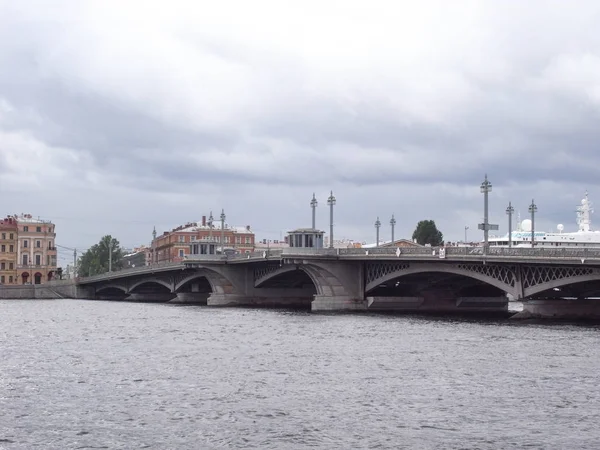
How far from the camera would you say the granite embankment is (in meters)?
143

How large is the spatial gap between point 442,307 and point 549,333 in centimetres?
3361

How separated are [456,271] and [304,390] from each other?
132 feet

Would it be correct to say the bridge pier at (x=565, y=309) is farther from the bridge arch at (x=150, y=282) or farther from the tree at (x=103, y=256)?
the tree at (x=103, y=256)

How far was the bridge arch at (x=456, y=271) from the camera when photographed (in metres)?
69.4

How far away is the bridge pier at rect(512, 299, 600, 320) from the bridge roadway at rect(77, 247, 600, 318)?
2.8 inches

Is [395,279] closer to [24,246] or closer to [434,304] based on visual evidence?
[434,304]

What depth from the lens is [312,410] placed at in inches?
1204

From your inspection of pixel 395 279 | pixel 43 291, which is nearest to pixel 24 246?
pixel 43 291

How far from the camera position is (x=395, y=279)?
284ft

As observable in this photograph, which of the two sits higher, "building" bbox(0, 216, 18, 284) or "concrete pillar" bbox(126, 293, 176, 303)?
"building" bbox(0, 216, 18, 284)

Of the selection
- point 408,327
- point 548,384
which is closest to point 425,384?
point 548,384

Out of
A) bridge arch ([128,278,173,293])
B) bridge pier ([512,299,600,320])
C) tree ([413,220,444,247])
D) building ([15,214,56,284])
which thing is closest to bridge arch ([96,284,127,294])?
bridge arch ([128,278,173,293])

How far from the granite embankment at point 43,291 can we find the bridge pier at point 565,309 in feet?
300

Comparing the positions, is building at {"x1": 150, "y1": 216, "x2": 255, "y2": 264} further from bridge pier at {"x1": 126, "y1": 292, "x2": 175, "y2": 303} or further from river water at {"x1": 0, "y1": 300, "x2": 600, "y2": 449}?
river water at {"x1": 0, "y1": 300, "x2": 600, "y2": 449}
